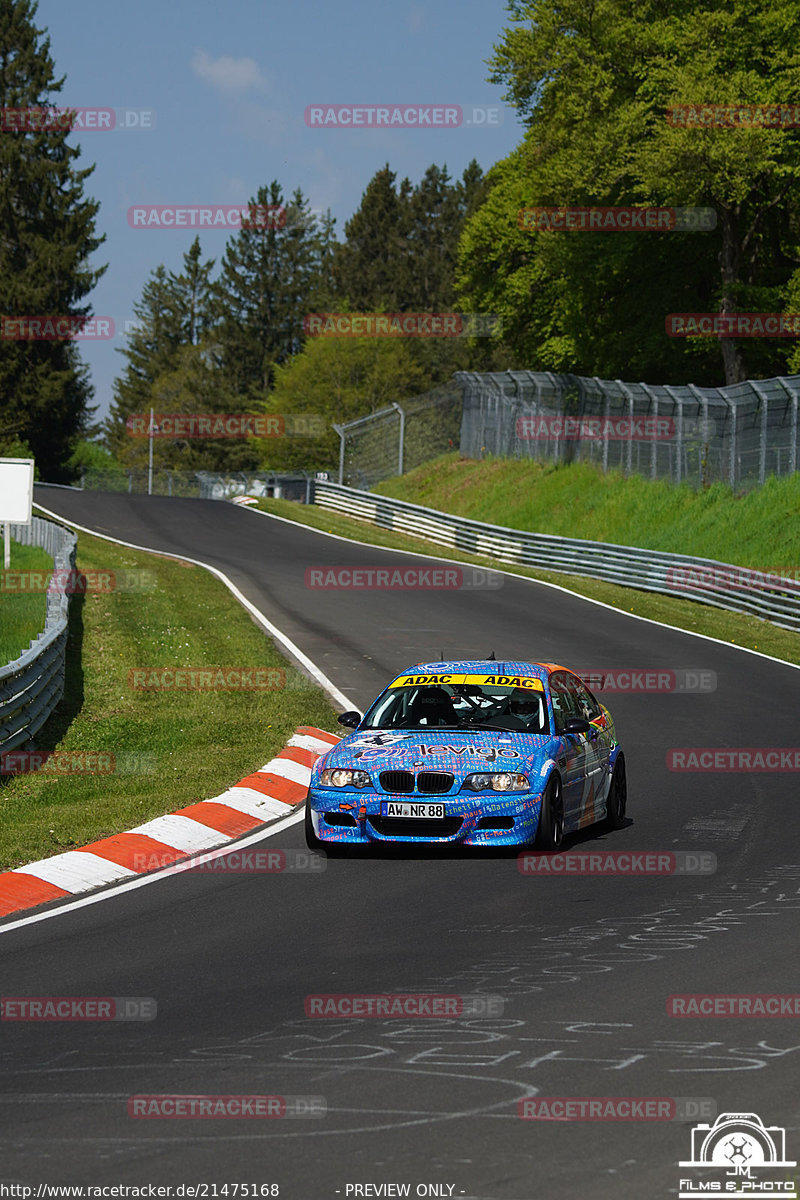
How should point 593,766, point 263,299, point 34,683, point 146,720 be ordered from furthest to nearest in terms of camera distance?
point 263,299, point 146,720, point 34,683, point 593,766

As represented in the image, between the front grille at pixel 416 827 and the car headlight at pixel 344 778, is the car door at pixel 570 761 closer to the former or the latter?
the front grille at pixel 416 827

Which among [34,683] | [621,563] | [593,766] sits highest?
[621,563]

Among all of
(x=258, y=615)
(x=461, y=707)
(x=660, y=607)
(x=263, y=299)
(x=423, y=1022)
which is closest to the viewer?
(x=423, y=1022)

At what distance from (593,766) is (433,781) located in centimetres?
193

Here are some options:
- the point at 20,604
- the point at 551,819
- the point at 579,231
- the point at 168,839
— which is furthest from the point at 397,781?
the point at 579,231

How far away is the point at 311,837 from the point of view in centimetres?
1202

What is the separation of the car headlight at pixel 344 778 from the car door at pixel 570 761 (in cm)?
160

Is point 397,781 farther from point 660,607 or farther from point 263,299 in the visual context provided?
point 263,299

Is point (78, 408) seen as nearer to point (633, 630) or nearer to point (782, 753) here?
point (633, 630)

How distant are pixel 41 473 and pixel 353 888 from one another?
252 ft

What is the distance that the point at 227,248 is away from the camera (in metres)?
120

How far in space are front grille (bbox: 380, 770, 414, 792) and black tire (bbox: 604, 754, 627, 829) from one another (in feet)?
7.97

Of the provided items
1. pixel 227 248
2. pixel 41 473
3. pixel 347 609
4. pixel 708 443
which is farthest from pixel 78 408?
pixel 347 609

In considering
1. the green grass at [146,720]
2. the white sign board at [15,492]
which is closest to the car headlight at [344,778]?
the green grass at [146,720]
